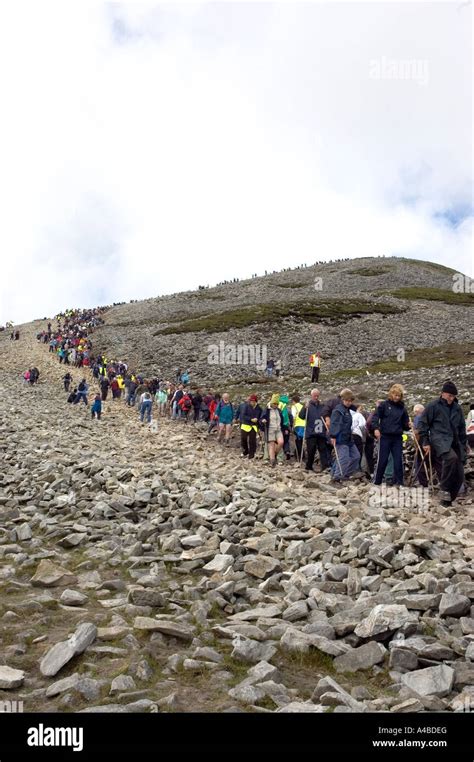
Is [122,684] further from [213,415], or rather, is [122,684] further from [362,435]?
[213,415]

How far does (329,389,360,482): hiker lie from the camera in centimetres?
1656

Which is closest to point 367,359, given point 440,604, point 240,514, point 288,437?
point 288,437

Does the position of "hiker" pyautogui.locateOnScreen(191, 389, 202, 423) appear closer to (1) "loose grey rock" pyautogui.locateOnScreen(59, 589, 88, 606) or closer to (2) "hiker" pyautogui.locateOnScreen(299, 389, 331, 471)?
(2) "hiker" pyautogui.locateOnScreen(299, 389, 331, 471)

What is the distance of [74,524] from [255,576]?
14.9 feet

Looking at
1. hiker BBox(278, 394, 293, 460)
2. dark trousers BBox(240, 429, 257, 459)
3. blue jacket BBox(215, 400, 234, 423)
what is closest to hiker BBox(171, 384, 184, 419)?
blue jacket BBox(215, 400, 234, 423)

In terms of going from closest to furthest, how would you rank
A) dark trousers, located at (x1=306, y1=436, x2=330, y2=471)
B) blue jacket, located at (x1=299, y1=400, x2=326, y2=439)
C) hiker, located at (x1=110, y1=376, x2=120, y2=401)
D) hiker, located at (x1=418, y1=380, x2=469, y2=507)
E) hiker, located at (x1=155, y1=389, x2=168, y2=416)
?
hiker, located at (x1=418, y1=380, x2=469, y2=507)
blue jacket, located at (x1=299, y1=400, x2=326, y2=439)
dark trousers, located at (x1=306, y1=436, x2=330, y2=471)
hiker, located at (x1=155, y1=389, x2=168, y2=416)
hiker, located at (x1=110, y1=376, x2=120, y2=401)

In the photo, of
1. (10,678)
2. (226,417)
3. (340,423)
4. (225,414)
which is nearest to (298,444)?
(340,423)

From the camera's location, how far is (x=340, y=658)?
598 centimetres

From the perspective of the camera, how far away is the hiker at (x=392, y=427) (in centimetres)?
1512

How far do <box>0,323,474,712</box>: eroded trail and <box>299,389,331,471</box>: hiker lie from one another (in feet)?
11.5

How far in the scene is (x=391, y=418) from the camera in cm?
1519

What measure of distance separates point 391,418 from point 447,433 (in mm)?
1940
